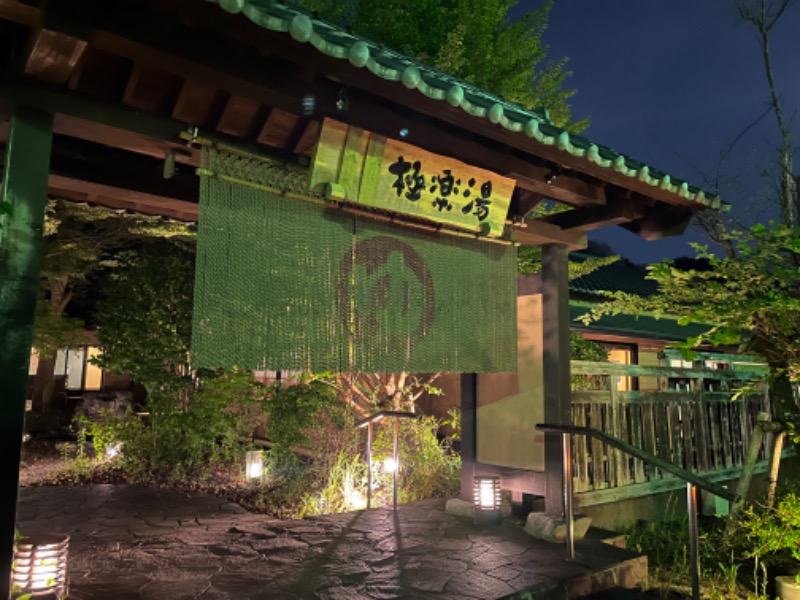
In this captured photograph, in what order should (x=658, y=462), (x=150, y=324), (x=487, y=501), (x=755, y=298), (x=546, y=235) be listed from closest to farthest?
(x=658, y=462) < (x=755, y=298) < (x=546, y=235) < (x=487, y=501) < (x=150, y=324)

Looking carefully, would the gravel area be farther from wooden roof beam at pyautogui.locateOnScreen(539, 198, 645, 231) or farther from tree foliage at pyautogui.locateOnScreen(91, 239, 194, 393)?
wooden roof beam at pyautogui.locateOnScreen(539, 198, 645, 231)

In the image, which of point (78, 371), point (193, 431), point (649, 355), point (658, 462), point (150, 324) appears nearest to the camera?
point (658, 462)

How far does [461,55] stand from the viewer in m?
10.6

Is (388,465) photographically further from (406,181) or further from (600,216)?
(406,181)

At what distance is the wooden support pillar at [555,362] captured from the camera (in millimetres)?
7094

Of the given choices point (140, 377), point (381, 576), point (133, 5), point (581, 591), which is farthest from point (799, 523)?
point (140, 377)

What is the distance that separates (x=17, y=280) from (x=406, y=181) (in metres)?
3.33

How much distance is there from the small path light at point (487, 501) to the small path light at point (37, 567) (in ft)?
16.0

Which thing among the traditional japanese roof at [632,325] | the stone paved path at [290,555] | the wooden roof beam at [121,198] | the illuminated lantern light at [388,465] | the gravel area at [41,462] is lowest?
the gravel area at [41,462]

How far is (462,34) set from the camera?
1020cm

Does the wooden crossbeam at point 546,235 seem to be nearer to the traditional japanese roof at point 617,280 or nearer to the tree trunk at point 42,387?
the traditional japanese roof at point 617,280

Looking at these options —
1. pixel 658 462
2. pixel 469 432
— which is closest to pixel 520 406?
pixel 469 432

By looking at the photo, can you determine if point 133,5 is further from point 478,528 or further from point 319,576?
point 478,528

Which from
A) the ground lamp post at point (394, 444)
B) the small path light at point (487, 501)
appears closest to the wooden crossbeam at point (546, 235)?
the ground lamp post at point (394, 444)
